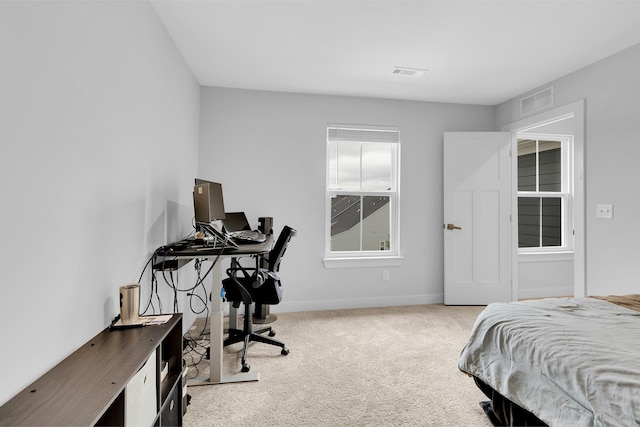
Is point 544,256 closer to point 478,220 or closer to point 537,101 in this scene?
point 478,220

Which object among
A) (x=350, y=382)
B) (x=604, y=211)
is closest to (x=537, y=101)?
(x=604, y=211)

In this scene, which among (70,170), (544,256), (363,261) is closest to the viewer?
(70,170)

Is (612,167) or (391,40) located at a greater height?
(391,40)

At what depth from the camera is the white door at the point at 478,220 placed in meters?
3.83

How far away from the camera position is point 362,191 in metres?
3.84

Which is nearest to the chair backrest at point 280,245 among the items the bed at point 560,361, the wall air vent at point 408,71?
the bed at point 560,361

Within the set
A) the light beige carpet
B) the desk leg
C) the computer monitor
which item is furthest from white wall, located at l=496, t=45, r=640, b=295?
the computer monitor

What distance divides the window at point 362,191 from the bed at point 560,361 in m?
2.11

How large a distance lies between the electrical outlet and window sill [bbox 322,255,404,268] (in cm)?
189

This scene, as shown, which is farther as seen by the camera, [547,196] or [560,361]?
[547,196]

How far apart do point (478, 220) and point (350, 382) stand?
2670mm

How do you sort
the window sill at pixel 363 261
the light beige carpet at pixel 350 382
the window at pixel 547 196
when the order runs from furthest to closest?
the window at pixel 547 196 → the window sill at pixel 363 261 → the light beige carpet at pixel 350 382

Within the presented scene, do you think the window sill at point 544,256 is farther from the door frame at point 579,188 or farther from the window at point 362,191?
the window at point 362,191

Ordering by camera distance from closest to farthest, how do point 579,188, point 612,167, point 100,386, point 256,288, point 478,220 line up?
point 100,386, point 256,288, point 612,167, point 579,188, point 478,220
